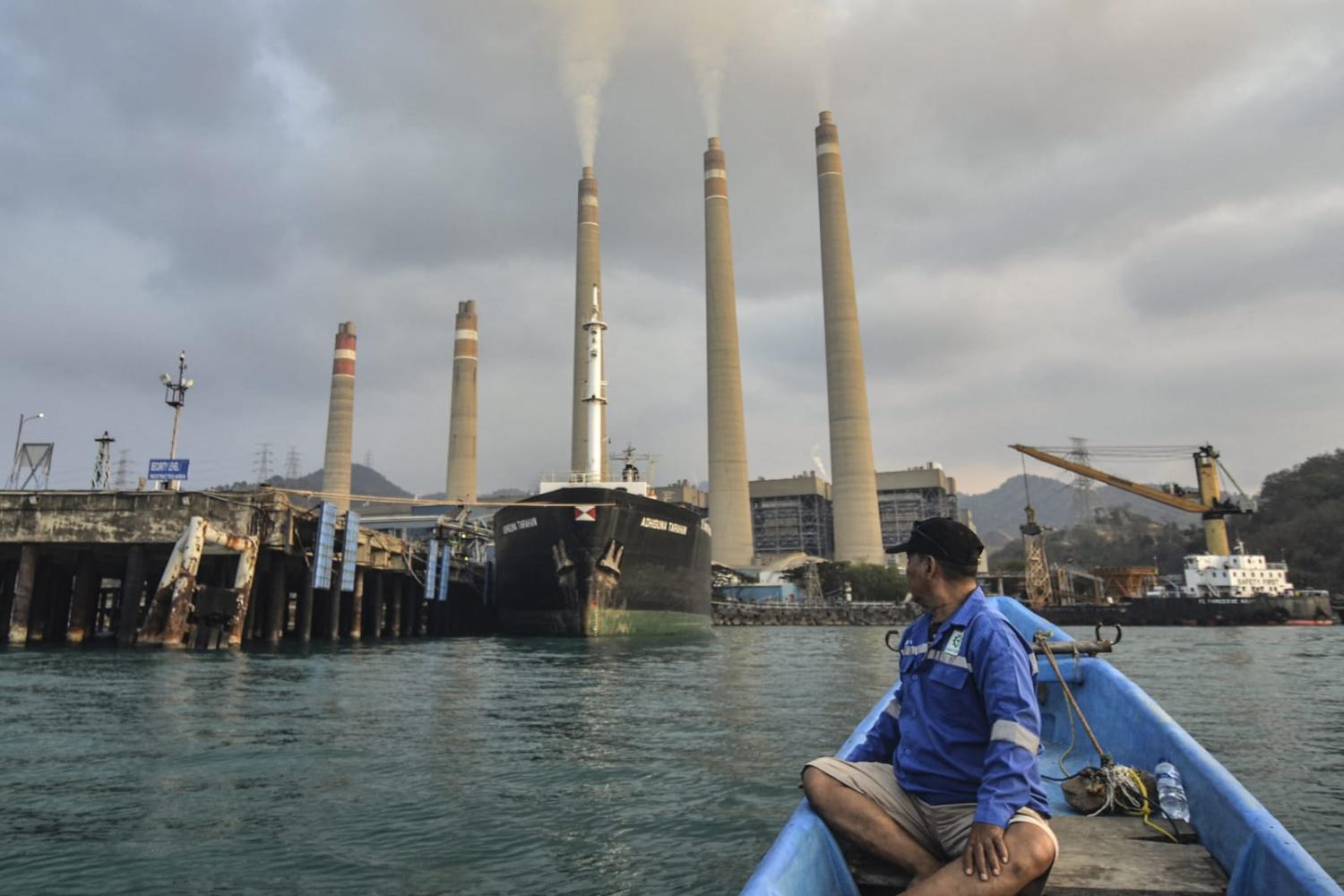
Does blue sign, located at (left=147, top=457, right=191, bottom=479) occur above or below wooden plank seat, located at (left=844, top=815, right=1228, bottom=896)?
above

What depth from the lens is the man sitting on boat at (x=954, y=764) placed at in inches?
112

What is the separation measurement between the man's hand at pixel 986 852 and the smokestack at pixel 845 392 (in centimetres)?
7135

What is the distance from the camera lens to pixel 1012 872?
2.80 meters

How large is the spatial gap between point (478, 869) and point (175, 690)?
34.5 feet

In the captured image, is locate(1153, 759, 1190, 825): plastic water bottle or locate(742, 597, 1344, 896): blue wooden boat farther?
locate(1153, 759, 1190, 825): plastic water bottle

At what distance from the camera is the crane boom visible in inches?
2753

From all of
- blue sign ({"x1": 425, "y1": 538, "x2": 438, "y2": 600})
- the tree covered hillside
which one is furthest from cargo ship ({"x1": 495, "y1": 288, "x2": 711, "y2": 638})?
the tree covered hillside

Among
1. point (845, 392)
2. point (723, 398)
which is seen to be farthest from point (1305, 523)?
point (723, 398)

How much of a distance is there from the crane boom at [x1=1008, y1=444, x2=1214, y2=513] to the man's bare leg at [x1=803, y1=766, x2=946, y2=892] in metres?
74.9

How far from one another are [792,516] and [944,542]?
10998 centimetres

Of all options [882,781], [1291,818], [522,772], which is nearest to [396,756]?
[522,772]

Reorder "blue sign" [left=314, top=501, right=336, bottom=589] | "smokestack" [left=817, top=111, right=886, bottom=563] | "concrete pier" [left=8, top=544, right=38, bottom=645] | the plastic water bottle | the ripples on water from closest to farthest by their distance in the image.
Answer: the plastic water bottle < the ripples on water < "concrete pier" [left=8, top=544, right=38, bottom=645] < "blue sign" [left=314, top=501, right=336, bottom=589] < "smokestack" [left=817, top=111, right=886, bottom=563]

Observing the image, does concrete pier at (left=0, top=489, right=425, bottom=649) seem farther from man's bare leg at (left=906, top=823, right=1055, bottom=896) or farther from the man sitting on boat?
man's bare leg at (left=906, top=823, right=1055, bottom=896)

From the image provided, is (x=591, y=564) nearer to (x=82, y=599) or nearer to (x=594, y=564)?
(x=594, y=564)
